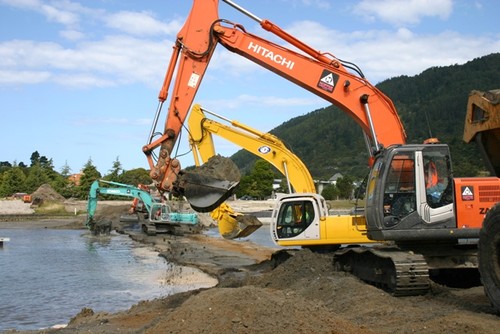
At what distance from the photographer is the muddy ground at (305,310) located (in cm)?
686

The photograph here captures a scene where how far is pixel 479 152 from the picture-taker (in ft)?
25.3

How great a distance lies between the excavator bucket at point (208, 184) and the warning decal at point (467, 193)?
4274 millimetres

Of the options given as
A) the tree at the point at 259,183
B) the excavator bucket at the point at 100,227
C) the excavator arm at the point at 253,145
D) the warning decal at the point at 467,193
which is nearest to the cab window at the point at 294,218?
the excavator arm at the point at 253,145

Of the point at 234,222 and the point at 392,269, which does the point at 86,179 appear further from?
the point at 392,269

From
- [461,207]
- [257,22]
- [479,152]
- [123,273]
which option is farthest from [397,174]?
[123,273]

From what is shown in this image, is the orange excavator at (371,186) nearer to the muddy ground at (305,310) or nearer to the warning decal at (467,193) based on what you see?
the warning decal at (467,193)

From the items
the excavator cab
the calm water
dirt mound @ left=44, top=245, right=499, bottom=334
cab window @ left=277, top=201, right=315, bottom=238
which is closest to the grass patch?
the calm water

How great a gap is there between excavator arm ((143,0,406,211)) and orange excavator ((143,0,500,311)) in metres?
0.02

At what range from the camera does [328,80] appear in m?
13.9

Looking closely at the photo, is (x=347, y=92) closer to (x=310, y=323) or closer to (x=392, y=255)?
(x=392, y=255)

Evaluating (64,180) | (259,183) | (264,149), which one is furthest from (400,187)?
(64,180)

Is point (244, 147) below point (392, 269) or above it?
above

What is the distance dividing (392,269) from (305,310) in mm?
3857

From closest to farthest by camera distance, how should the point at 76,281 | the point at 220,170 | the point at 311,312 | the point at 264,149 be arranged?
the point at 311,312 → the point at 220,170 → the point at 76,281 → the point at 264,149
